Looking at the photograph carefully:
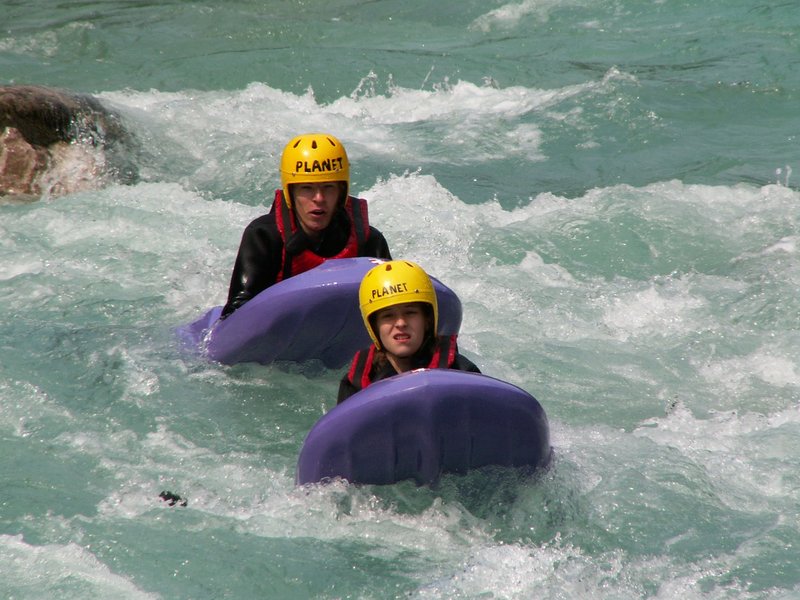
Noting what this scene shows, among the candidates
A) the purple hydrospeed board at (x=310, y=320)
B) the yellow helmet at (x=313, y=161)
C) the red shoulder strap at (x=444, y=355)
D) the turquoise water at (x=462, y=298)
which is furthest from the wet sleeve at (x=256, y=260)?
the red shoulder strap at (x=444, y=355)

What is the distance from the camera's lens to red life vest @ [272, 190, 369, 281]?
575 cm

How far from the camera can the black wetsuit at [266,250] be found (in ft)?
18.7

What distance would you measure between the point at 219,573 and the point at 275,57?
9.90 m

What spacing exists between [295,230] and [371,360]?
1.38 metres

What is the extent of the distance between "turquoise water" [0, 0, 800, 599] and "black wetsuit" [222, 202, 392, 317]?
403 millimetres

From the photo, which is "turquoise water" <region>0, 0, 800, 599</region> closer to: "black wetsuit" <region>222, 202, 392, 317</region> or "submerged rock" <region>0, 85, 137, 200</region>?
"submerged rock" <region>0, 85, 137, 200</region>

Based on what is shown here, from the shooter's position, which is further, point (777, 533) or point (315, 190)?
point (315, 190)

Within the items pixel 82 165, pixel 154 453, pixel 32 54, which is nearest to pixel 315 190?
pixel 154 453

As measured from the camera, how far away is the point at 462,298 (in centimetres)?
718

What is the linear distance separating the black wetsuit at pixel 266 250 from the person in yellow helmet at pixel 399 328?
50.6 inches

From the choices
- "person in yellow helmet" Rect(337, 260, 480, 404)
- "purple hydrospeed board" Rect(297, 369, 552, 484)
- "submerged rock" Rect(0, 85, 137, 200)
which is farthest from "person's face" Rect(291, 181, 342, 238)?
"submerged rock" Rect(0, 85, 137, 200)

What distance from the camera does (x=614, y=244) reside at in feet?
26.6

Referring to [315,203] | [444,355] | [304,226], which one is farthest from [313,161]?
[444,355]

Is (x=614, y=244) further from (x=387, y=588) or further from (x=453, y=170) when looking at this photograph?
(x=387, y=588)
